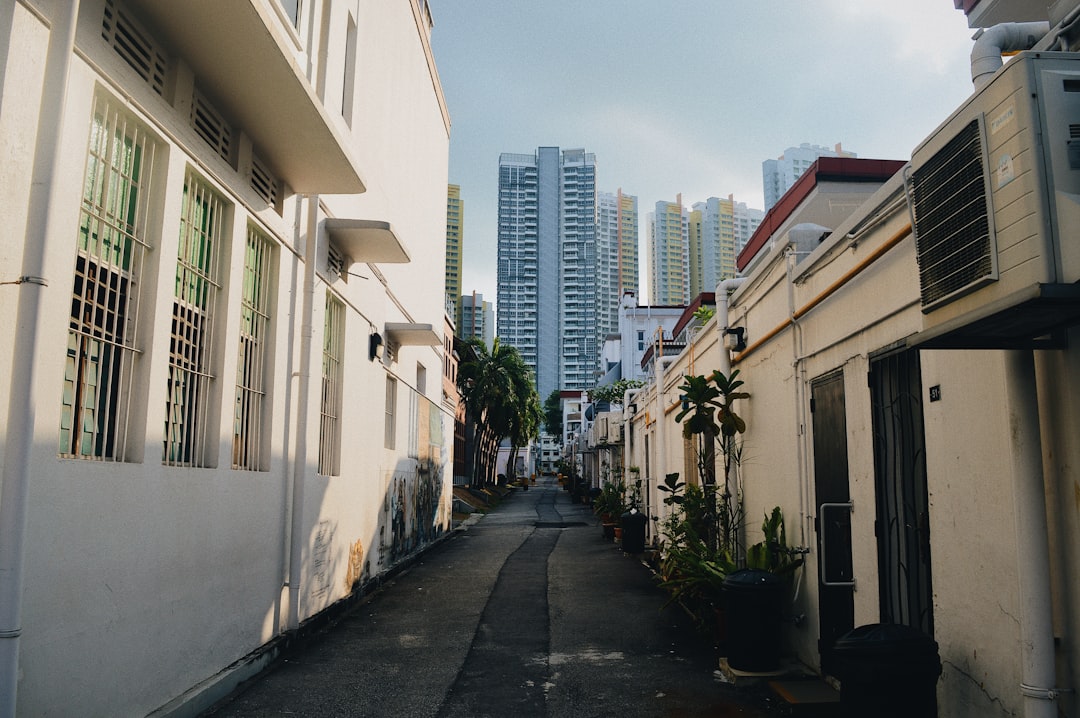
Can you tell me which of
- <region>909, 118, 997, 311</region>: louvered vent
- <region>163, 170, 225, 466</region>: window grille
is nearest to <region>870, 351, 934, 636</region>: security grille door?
<region>909, 118, 997, 311</region>: louvered vent

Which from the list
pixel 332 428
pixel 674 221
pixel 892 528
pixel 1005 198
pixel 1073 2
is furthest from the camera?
pixel 674 221

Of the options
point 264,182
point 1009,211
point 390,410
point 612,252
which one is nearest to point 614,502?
point 390,410

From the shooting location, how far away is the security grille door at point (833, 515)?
611 cm

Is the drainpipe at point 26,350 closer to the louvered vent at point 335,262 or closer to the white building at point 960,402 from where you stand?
the white building at point 960,402

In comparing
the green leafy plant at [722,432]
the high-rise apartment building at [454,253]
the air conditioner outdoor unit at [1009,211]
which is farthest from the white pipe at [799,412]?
the high-rise apartment building at [454,253]

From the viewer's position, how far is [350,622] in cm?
918

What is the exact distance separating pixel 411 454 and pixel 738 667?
398 inches

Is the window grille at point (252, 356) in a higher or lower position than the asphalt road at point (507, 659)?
higher

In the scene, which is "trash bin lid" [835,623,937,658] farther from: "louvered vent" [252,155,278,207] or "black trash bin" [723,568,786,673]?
"louvered vent" [252,155,278,207]

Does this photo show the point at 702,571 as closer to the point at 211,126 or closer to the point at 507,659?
the point at 507,659

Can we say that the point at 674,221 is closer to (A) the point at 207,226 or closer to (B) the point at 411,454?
(B) the point at 411,454

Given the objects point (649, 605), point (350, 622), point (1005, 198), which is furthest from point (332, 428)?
point (1005, 198)

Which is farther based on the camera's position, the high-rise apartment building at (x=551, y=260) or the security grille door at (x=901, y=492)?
the high-rise apartment building at (x=551, y=260)

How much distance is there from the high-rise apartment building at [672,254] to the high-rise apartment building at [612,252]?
9.62 metres
